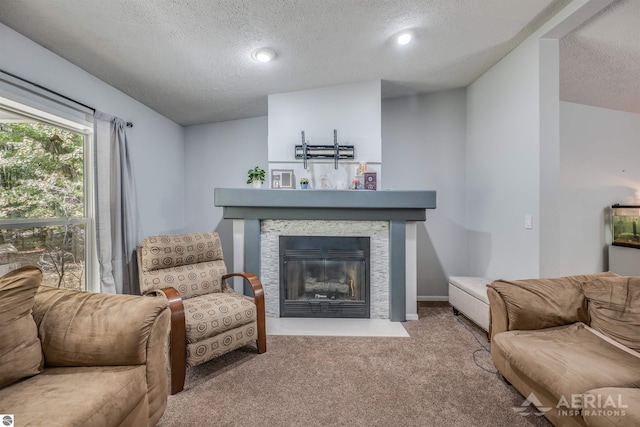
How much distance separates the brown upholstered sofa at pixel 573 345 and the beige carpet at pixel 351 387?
284mm

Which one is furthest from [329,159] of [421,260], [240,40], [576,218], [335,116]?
[576,218]

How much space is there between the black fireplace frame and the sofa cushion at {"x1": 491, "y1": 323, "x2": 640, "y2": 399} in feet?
4.49

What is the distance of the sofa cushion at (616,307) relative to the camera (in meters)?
1.51

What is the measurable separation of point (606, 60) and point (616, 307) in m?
2.30

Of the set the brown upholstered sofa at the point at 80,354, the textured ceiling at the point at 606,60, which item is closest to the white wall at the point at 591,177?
the textured ceiling at the point at 606,60

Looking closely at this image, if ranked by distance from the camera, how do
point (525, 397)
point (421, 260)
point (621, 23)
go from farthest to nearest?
1. point (421, 260)
2. point (621, 23)
3. point (525, 397)

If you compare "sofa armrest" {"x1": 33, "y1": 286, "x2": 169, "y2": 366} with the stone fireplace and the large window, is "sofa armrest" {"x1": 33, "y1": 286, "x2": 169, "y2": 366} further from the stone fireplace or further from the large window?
the stone fireplace

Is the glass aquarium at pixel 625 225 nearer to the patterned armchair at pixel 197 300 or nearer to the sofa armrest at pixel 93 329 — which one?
the patterned armchair at pixel 197 300

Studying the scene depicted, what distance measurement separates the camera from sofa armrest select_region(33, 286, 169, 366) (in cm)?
124

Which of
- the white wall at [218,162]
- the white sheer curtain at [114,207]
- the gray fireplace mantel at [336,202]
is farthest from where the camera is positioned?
the white wall at [218,162]

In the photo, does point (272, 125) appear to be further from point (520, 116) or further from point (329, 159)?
point (520, 116)

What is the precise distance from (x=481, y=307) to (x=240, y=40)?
3.03m

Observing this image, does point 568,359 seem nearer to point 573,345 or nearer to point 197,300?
point 573,345

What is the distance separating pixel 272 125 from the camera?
10.1 feet
